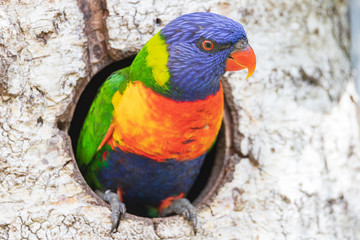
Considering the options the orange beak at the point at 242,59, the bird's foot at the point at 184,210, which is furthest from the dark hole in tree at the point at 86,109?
the orange beak at the point at 242,59

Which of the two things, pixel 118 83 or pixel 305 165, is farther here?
pixel 305 165

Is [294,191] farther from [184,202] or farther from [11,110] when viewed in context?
[11,110]

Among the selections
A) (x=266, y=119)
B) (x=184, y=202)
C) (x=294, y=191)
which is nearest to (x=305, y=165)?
(x=294, y=191)

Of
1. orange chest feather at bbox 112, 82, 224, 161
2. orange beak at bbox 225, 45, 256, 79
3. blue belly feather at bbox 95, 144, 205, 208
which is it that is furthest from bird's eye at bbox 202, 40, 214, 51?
blue belly feather at bbox 95, 144, 205, 208

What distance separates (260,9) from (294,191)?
1.25 metres

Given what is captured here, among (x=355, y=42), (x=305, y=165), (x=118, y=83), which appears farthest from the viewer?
(x=355, y=42)

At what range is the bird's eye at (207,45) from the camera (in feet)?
7.15

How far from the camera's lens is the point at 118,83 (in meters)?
2.56

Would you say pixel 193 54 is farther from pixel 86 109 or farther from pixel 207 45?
pixel 86 109

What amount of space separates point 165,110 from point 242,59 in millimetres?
501

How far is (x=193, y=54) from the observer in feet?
7.25

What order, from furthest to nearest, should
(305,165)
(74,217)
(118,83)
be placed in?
(305,165) → (118,83) → (74,217)

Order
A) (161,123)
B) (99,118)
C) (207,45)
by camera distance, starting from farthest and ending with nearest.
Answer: (99,118)
(161,123)
(207,45)

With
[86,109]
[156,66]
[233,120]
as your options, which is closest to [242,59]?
[156,66]
